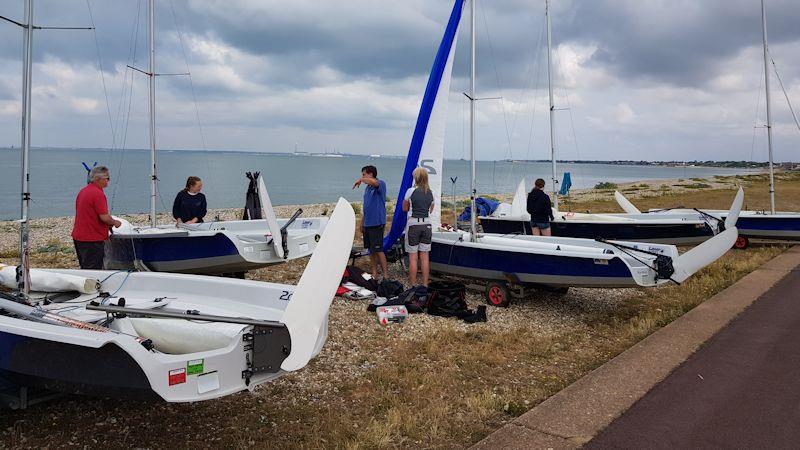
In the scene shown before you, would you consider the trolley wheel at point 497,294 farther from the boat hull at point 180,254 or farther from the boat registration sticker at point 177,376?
the boat registration sticker at point 177,376

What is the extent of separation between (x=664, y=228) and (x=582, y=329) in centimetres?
575

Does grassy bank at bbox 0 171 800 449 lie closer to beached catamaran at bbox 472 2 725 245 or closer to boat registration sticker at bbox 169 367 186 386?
boat registration sticker at bbox 169 367 186 386

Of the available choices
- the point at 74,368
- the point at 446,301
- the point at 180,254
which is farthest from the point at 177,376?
the point at 180,254

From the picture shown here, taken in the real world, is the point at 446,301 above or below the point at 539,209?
below

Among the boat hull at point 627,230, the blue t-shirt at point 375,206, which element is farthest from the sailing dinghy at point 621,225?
the blue t-shirt at point 375,206

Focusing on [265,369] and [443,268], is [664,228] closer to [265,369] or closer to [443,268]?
[443,268]

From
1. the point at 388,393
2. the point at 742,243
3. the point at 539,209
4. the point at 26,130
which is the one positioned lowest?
the point at 388,393

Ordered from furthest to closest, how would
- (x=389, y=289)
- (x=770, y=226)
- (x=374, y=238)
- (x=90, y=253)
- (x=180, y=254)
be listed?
(x=770, y=226)
(x=374, y=238)
(x=180, y=254)
(x=389, y=289)
(x=90, y=253)

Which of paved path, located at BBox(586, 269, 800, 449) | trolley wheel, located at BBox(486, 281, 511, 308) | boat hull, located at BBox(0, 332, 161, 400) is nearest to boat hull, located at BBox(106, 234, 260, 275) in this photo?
trolley wheel, located at BBox(486, 281, 511, 308)

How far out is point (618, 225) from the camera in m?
11.7

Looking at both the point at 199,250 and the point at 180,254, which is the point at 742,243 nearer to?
the point at 199,250

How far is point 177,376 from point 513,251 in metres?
5.15

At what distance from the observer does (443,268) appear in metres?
8.45

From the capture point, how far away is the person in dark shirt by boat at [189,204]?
8906mm
